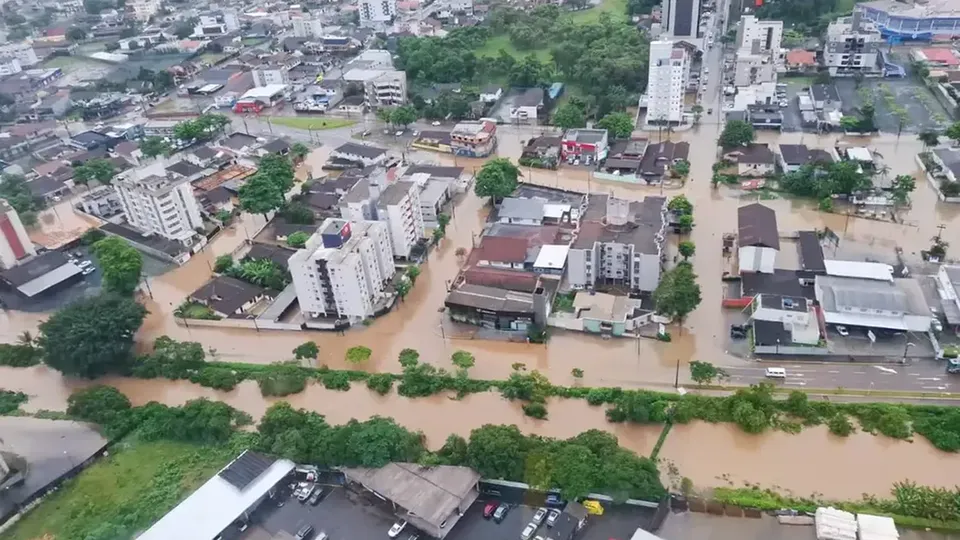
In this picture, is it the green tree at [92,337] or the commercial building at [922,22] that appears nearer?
the green tree at [92,337]

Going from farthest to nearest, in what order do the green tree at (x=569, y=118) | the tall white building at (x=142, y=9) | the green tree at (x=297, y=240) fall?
the tall white building at (x=142, y=9) → the green tree at (x=569, y=118) → the green tree at (x=297, y=240)

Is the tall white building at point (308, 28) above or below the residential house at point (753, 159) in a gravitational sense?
above

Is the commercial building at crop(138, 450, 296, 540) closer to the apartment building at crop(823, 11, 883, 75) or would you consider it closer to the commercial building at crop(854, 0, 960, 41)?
the apartment building at crop(823, 11, 883, 75)

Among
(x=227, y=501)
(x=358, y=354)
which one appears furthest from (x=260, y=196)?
(x=227, y=501)

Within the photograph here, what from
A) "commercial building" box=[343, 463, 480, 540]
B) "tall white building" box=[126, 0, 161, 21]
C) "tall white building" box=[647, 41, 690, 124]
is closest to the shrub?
"commercial building" box=[343, 463, 480, 540]

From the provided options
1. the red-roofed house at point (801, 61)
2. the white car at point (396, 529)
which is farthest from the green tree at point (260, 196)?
the red-roofed house at point (801, 61)

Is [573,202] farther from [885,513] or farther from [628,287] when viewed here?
[885,513]

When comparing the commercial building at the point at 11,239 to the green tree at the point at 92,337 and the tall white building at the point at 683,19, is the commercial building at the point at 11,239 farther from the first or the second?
the tall white building at the point at 683,19
